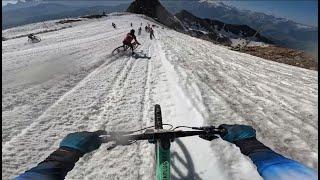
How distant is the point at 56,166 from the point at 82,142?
A: 2.85 ft

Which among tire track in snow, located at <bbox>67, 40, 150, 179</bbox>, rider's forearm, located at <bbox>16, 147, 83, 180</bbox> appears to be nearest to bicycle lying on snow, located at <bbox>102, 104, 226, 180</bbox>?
tire track in snow, located at <bbox>67, 40, 150, 179</bbox>

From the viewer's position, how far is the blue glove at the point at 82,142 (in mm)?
5498

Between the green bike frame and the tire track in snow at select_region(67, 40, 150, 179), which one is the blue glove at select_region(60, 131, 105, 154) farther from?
the green bike frame

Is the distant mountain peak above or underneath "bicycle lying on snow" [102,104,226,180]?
above

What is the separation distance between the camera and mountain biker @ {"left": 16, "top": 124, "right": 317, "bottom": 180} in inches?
173

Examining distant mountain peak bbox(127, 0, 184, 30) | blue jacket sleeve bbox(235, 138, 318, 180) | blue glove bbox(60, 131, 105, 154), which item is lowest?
blue glove bbox(60, 131, 105, 154)

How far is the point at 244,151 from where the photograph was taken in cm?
542

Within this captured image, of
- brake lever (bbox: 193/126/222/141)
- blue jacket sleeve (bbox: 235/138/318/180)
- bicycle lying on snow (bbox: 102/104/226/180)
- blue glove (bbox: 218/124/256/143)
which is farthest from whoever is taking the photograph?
brake lever (bbox: 193/126/222/141)

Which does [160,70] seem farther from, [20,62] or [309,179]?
[309,179]

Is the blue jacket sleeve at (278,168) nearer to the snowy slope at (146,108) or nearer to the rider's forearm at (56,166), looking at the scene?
the snowy slope at (146,108)

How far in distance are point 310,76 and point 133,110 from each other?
9.84 m

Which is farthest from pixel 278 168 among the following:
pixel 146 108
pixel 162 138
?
pixel 146 108

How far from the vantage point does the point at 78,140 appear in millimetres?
5609

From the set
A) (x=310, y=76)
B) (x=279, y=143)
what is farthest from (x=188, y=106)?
(x=310, y=76)
